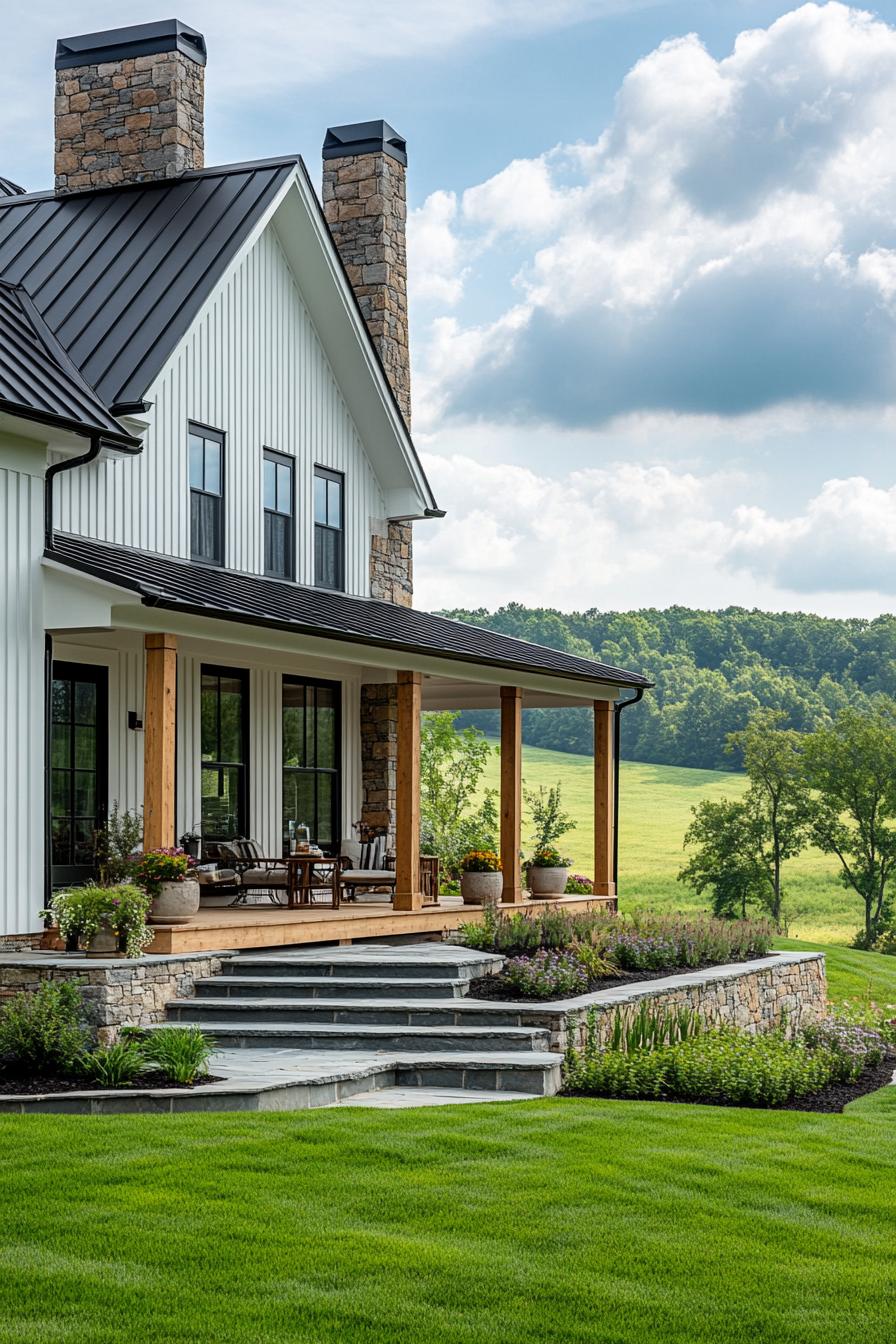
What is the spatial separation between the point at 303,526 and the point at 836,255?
36.6ft

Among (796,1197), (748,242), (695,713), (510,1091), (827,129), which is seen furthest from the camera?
(695,713)

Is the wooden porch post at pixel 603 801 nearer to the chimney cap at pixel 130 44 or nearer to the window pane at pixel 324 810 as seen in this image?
the window pane at pixel 324 810

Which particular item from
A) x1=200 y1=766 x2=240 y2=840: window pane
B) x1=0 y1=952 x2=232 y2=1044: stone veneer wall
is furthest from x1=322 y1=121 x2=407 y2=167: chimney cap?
x1=0 y1=952 x2=232 y2=1044: stone veneer wall

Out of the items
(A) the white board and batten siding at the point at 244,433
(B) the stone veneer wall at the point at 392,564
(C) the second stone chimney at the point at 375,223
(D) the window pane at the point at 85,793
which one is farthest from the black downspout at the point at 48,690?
(C) the second stone chimney at the point at 375,223

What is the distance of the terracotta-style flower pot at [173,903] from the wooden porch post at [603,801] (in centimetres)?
846

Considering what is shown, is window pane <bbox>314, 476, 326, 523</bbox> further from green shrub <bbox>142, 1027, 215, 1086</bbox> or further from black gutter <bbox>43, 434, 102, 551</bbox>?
green shrub <bbox>142, 1027, 215, 1086</bbox>

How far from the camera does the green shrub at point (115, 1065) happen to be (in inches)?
402

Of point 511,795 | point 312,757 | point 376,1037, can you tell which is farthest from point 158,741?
point 511,795

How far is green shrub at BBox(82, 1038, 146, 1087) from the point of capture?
33.5 ft

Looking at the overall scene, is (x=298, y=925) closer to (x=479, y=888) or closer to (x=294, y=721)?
(x=479, y=888)

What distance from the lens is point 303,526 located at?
62.3 ft

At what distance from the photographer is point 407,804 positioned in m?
16.5

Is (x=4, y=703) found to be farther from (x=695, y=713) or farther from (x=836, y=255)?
(x=695, y=713)

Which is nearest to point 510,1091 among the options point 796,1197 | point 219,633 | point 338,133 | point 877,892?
point 796,1197
